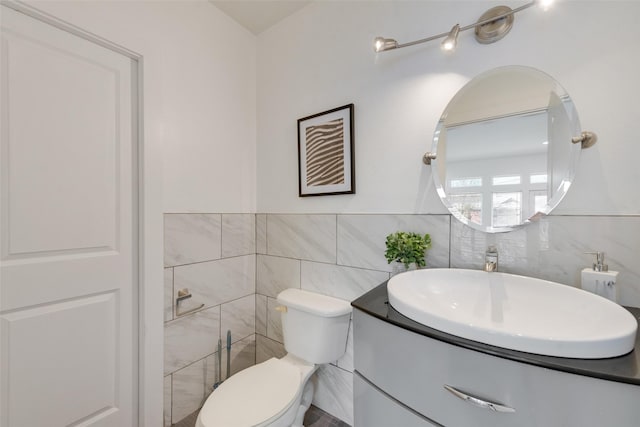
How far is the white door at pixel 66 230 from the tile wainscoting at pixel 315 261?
0.23 meters

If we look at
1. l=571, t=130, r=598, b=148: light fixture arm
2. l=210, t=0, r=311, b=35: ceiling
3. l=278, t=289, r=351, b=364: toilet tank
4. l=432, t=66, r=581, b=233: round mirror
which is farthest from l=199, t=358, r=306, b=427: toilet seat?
l=210, t=0, r=311, b=35: ceiling

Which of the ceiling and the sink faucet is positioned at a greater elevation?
the ceiling

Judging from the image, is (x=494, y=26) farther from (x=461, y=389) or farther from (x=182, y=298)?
(x=182, y=298)

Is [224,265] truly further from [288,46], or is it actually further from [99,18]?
[288,46]

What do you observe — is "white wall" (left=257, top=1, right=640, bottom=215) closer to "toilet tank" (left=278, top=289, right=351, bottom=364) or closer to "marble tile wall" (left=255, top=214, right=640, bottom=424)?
"marble tile wall" (left=255, top=214, right=640, bottom=424)

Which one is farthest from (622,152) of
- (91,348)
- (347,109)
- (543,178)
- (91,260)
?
(91,348)

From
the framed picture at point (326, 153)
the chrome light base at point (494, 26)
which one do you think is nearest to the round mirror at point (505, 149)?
the chrome light base at point (494, 26)

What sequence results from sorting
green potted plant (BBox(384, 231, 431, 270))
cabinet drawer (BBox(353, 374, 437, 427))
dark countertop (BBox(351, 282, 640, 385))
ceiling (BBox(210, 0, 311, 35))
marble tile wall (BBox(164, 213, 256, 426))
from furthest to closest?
1. ceiling (BBox(210, 0, 311, 35))
2. marble tile wall (BBox(164, 213, 256, 426))
3. green potted plant (BBox(384, 231, 431, 270))
4. cabinet drawer (BBox(353, 374, 437, 427))
5. dark countertop (BBox(351, 282, 640, 385))

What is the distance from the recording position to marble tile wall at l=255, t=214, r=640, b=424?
2.88 feet

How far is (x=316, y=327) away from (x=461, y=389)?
78cm

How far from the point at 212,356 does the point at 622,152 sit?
6.80 ft

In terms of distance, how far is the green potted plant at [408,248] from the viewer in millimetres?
1108

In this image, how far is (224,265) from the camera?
5.42 feet

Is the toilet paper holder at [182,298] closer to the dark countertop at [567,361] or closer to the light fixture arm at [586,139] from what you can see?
the dark countertop at [567,361]
